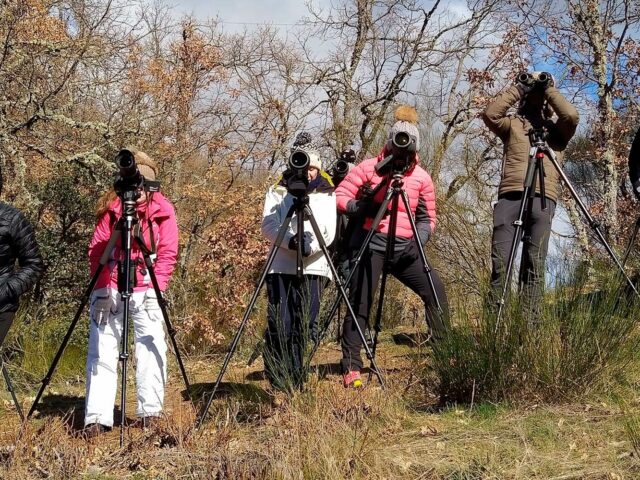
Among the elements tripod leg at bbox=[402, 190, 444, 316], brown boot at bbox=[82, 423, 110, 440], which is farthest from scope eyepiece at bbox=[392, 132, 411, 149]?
brown boot at bbox=[82, 423, 110, 440]

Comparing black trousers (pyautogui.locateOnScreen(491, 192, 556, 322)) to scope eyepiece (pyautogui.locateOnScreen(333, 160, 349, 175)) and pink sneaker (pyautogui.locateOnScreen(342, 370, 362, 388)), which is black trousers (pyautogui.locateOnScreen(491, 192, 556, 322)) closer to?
pink sneaker (pyautogui.locateOnScreen(342, 370, 362, 388))

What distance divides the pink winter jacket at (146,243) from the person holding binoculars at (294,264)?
56 cm

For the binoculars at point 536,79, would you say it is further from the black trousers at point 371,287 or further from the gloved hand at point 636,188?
the black trousers at point 371,287

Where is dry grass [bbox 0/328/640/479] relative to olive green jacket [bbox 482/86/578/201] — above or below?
below

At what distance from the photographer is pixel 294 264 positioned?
3.91m

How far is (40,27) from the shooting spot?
26.4 ft

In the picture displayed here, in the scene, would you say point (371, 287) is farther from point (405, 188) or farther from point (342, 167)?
point (342, 167)

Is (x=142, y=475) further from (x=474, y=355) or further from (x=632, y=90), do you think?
(x=632, y=90)

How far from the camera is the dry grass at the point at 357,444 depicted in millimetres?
2412

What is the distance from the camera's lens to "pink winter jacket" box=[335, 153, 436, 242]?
4.27m

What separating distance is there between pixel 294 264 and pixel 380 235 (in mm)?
642

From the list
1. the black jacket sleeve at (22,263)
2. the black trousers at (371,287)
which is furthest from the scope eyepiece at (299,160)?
the black jacket sleeve at (22,263)

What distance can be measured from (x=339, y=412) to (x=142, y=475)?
857 mm

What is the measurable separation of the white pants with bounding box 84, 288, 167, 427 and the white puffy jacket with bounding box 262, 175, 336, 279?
0.75 m
